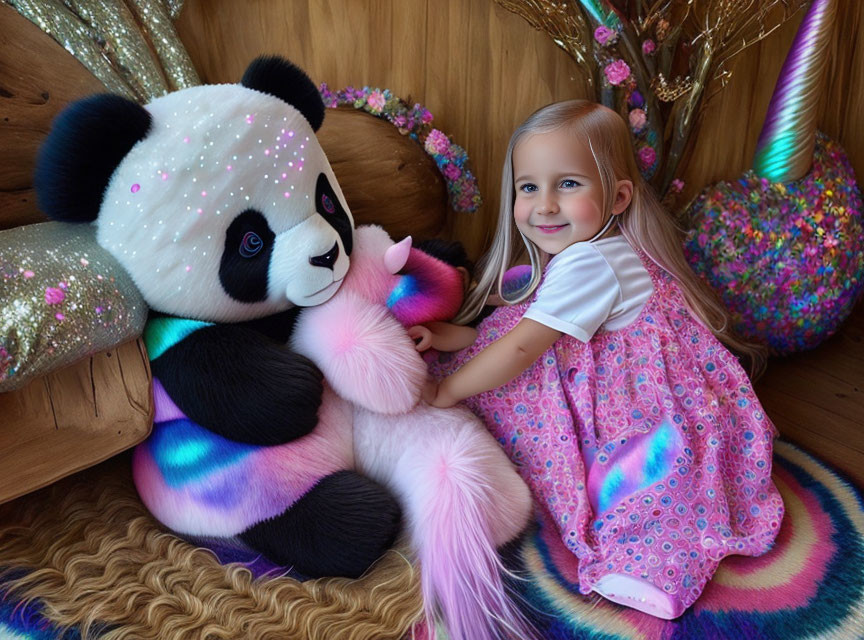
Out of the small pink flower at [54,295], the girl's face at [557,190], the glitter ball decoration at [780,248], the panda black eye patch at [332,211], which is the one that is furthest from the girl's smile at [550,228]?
the small pink flower at [54,295]

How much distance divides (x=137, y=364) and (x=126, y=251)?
0.44 feet

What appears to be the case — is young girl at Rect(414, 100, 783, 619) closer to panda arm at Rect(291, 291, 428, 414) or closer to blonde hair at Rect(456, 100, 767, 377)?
blonde hair at Rect(456, 100, 767, 377)

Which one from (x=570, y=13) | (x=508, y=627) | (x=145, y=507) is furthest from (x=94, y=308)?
(x=570, y=13)

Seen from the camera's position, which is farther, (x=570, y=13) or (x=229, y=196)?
(x=570, y=13)

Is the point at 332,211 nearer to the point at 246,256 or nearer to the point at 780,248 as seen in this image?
the point at 246,256

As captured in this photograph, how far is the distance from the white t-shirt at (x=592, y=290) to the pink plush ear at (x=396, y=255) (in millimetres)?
183

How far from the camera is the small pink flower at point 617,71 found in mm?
1167

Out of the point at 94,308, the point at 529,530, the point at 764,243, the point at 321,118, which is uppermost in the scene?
the point at 321,118

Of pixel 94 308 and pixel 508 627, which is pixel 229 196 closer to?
pixel 94 308

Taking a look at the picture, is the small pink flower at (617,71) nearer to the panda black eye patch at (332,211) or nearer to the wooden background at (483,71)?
the wooden background at (483,71)

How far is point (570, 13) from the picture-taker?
1169 millimetres

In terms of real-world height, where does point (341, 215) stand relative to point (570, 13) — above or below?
below

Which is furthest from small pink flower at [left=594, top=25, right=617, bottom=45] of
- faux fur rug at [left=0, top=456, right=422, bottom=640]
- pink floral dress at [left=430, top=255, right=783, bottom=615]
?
faux fur rug at [left=0, top=456, right=422, bottom=640]

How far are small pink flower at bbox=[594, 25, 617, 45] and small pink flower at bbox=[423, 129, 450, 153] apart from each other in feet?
0.98
